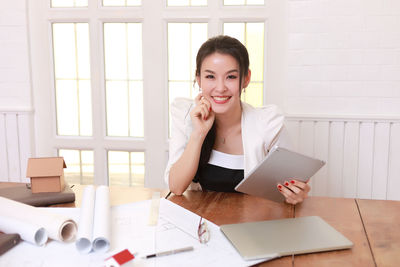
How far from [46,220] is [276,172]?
28.1 inches

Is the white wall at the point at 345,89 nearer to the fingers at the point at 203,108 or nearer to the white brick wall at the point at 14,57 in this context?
the fingers at the point at 203,108

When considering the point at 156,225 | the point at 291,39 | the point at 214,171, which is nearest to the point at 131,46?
the point at 291,39

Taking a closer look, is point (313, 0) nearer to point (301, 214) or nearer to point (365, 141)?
point (365, 141)

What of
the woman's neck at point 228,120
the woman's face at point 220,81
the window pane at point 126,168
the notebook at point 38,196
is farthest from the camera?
the window pane at point 126,168

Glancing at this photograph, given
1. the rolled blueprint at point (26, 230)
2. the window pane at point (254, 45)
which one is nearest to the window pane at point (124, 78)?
the window pane at point (254, 45)

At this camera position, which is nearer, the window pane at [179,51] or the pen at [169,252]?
the pen at [169,252]

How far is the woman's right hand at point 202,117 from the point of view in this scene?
5.85 ft

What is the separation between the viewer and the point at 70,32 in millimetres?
3113

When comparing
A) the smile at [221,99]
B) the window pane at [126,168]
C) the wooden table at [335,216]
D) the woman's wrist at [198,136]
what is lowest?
the window pane at [126,168]

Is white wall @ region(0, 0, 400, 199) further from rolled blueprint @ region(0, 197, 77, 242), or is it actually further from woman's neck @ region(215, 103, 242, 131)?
rolled blueprint @ region(0, 197, 77, 242)

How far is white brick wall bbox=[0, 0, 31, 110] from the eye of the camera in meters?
3.02

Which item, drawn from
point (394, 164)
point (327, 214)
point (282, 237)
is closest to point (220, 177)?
point (327, 214)

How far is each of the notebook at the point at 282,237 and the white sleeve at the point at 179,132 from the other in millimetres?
621

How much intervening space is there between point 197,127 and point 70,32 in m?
1.77
